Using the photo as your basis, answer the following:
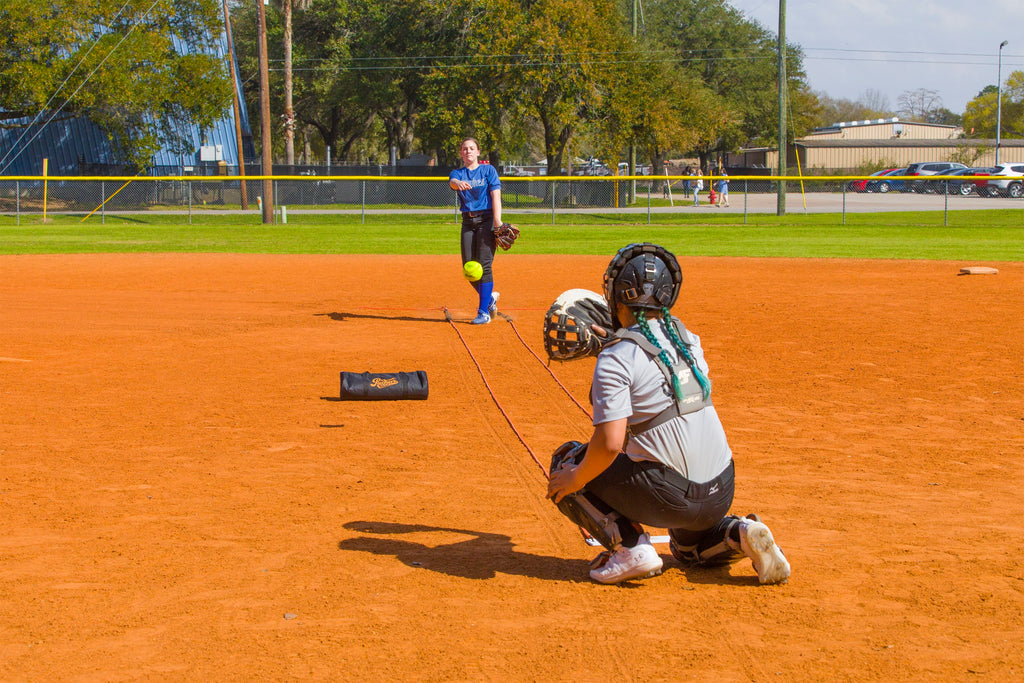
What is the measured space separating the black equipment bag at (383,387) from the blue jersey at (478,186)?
3760mm

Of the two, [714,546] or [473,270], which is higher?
[473,270]

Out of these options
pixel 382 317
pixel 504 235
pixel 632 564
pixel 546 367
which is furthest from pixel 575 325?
pixel 382 317

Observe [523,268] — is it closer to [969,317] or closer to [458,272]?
[458,272]

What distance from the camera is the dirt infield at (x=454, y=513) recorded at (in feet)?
12.0

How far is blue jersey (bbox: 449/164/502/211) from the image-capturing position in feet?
37.5

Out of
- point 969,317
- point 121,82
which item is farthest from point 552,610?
point 121,82

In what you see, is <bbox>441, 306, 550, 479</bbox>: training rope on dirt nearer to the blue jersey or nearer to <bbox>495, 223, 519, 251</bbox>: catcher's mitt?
<bbox>495, 223, 519, 251</bbox>: catcher's mitt

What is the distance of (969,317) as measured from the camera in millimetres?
12094

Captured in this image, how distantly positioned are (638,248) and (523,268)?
14.5 meters

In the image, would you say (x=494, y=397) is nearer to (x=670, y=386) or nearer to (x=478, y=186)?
(x=478, y=186)

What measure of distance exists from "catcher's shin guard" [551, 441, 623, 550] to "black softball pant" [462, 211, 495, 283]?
7299 millimetres

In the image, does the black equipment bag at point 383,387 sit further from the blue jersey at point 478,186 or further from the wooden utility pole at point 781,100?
the wooden utility pole at point 781,100

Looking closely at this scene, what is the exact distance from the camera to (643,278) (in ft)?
13.0

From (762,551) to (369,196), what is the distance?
3650 cm
